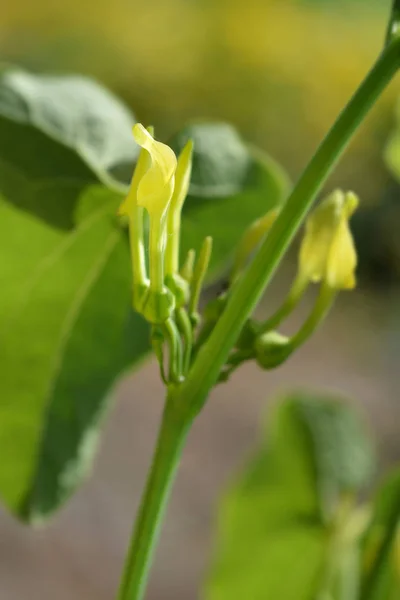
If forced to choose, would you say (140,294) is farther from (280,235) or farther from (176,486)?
(176,486)

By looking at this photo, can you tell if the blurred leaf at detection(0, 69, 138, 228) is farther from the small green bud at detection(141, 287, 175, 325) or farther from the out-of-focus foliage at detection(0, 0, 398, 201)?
the out-of-focus foliage at detection(0, 0, 398, 201)

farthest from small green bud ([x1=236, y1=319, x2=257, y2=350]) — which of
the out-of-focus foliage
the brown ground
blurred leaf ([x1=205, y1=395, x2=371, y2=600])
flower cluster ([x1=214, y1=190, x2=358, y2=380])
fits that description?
the out-of-focus foliage

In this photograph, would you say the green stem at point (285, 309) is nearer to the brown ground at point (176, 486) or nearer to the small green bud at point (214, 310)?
the small green bud at point (214, 310)

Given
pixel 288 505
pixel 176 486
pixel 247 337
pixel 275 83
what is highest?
pixel 247 337

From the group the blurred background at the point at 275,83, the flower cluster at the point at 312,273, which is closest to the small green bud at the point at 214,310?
the flower cluster at the point at 312,273

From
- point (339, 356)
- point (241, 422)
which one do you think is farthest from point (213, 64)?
point (241, 422)

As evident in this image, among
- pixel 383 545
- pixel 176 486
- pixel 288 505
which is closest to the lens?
pixel 383 545

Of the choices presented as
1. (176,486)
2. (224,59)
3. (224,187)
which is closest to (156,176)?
(224,187)
